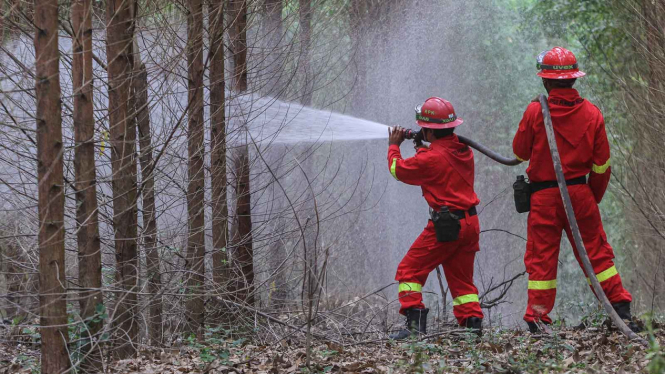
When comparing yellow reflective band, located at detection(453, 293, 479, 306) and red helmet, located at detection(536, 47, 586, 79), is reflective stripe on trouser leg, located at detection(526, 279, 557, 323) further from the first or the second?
red helmet, located at detection(536, 47, 586, 79)

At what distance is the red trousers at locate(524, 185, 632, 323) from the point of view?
593 centimetres

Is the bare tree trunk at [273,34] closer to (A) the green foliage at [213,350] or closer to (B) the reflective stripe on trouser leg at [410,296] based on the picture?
(B) the reflective stripe on trouser leg at [410,296]

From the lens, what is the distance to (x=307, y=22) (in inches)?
333

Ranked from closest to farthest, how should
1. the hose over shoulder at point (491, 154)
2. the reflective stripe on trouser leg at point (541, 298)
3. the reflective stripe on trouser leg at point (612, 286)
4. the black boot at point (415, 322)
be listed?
the reflective stripe on trouser leg at point (612, 286) → the reflective stripe on trouser leg at point (541, 298) → the black boot at point (415, 322) → the hose over shoulder at point (491, 154)

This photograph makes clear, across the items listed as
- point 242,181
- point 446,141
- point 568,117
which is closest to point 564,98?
point 568,117

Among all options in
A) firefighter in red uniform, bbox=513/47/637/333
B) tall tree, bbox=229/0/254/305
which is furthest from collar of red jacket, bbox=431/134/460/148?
tall tree, bbox=229/0/254/305

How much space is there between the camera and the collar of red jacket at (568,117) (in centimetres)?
592

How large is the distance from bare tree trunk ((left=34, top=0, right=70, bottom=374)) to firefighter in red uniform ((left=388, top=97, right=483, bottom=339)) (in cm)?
286

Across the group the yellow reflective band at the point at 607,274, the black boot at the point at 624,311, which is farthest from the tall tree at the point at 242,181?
the black boot at the point at 624,311

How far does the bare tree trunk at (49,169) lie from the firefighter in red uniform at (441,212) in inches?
113

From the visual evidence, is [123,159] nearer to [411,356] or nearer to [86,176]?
→ [86,176]

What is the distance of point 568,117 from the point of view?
5938 mm

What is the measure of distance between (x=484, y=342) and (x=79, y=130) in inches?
→ 120

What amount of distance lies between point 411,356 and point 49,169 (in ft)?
8.20
